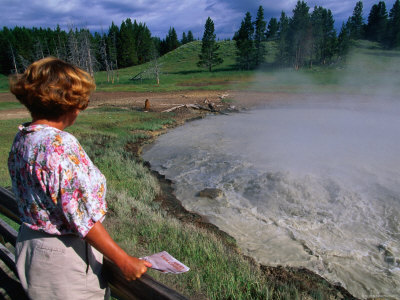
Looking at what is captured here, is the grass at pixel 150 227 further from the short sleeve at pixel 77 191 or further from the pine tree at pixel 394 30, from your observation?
the pine tree at pixel 394 30

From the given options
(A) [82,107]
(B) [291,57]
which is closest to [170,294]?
(A) [82,107]

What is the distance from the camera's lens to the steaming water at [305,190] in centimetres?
470

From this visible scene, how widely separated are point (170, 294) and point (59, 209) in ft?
2.18

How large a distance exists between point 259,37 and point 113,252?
62.3 metres

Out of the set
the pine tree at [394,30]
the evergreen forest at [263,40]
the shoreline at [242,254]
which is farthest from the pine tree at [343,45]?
the shoreline at [242,254]

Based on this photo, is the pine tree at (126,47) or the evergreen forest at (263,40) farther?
the pine tree at (126,47)

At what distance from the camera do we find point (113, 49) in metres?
62.2

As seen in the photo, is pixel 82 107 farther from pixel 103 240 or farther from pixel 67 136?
pixel 103 240

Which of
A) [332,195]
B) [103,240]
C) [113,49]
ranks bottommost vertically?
[332,195]

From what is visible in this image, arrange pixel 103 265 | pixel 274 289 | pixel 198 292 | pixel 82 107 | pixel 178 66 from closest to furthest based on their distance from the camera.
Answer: pixel 82 107
pixel 103 265
pixel 198 292
pixel 274 289
pixel 178 66

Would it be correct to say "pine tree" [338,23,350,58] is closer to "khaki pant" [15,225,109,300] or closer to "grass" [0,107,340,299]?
"grass" [0,107,340,299]

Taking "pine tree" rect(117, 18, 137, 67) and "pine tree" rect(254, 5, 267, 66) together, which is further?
"pine tree" rect(117, 18, 137, 67)

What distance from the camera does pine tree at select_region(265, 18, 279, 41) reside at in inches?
2601

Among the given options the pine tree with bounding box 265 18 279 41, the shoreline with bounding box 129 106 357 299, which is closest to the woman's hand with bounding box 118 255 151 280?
the shoreline with bounding box 129 106 357 299
